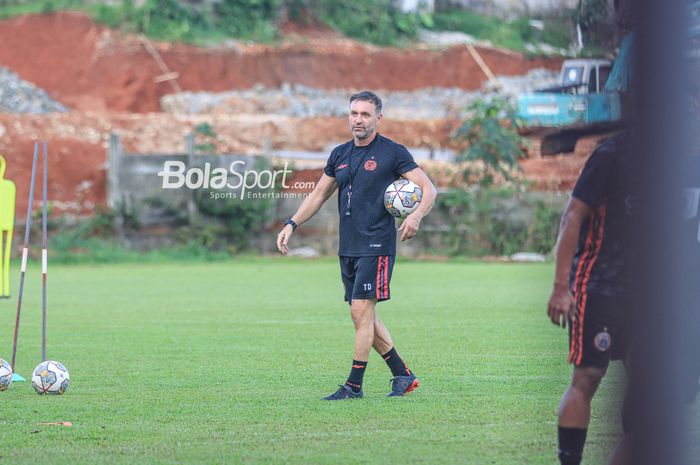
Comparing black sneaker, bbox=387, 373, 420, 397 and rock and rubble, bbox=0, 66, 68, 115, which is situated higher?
rock and rubble, bbox=0, 66, 68, 115

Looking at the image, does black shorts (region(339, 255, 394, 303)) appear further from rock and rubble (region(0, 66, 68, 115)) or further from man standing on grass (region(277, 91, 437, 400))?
rock and rubble (region(0, 66, 68, 115))

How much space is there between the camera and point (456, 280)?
2136cm

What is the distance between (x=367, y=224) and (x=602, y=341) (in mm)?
3683

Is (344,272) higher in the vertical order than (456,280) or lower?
higher

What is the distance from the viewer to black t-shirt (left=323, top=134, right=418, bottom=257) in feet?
28.4

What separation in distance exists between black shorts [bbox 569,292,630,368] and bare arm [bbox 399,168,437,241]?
2832 millimetres

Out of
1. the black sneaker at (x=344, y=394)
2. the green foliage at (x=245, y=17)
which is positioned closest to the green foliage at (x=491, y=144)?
the black sneaker at (x=344, y=394)

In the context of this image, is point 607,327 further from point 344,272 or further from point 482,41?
point 482,41

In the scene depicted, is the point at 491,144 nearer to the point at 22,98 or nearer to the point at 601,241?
the point at 22,98

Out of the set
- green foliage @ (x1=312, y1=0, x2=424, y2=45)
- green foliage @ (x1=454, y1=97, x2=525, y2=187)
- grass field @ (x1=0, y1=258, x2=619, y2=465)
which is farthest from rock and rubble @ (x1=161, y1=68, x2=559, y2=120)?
grass field @ (x1=0, y1=258, x2=619, y2=465)

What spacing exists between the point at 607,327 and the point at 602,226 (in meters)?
0.45

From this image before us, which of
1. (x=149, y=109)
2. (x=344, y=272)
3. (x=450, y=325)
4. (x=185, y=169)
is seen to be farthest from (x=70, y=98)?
(x=344, y=272)

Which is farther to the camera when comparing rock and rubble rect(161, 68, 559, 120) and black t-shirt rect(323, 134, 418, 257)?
rock and rubble rect(161, 68, 559, 120)

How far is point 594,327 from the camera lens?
17.1 feet
